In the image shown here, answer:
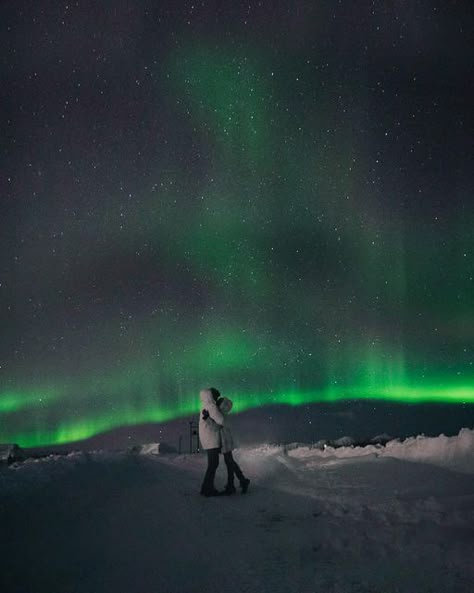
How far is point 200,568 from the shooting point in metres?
4.86

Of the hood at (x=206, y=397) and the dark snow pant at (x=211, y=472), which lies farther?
the hood at (x=206, y=397)

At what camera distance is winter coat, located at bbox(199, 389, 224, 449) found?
8977mm

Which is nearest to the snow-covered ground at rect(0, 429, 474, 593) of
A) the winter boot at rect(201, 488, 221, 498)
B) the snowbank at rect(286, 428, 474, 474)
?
the winter boot at rect(201, 488, 221, 498)

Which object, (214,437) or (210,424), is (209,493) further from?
(210,424)

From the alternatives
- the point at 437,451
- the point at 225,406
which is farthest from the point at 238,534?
the point at 437,451

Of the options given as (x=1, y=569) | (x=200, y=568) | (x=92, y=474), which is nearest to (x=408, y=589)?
(x=200, y=568)

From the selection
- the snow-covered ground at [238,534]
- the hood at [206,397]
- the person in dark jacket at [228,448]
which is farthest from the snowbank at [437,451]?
the hood at [206,397]

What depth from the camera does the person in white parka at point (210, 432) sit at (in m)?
8.95

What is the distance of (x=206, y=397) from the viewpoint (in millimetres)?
9109

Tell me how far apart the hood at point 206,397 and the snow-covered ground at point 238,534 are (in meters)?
1.65

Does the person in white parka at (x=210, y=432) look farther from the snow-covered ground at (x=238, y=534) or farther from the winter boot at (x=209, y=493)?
the snow-covered ground at (x=238, y=534)

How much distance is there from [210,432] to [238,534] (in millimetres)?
3042

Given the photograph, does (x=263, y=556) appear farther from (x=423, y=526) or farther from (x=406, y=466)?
(x=406, y=466)

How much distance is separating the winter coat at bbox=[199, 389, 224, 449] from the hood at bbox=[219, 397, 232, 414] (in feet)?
0.45
